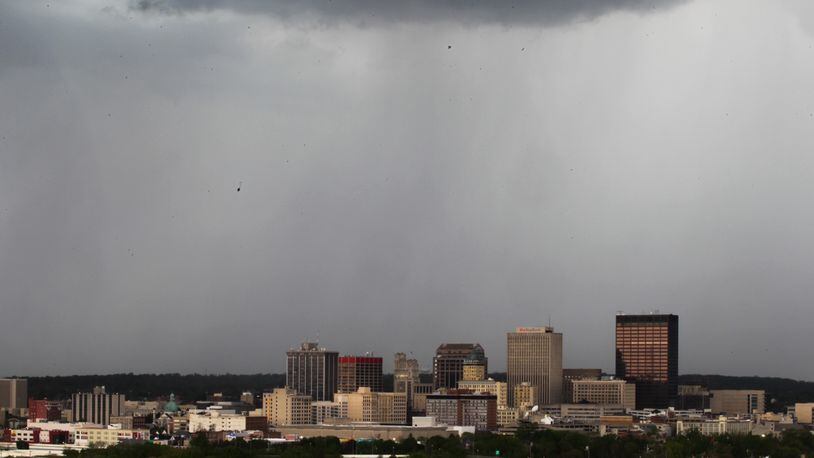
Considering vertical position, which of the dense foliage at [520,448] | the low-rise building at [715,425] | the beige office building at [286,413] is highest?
the beige office building at [286,413]

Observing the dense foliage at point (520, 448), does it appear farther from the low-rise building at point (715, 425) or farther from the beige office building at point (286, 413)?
the beige office building at point (286, 413)

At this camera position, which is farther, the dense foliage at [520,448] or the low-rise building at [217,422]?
the low-rise building at [217,422]

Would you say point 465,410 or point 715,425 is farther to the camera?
point 465,410

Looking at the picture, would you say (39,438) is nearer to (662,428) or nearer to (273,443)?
(273,443)

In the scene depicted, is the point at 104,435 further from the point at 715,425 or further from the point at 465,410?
the point at 715,425

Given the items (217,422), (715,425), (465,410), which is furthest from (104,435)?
(715,425)

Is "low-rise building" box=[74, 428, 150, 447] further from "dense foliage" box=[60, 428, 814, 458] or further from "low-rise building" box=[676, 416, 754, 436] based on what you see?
"low-rise building" box=[676, 416, 754, 436]

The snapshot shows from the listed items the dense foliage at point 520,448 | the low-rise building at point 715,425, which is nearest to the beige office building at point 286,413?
the low-rise building at point 715,425

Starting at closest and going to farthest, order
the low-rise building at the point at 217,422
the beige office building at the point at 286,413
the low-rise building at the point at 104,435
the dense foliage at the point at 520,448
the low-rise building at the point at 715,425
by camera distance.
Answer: the dense foliage at the point at 520,448 → the low-rise building at the point at 104,435 → the low-rise building at the point at 217,422 → the low-rise building at the point at 715,425 → the beige office building at the point at 286,413

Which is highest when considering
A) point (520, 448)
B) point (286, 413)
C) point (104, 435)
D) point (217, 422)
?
point (286, 413)

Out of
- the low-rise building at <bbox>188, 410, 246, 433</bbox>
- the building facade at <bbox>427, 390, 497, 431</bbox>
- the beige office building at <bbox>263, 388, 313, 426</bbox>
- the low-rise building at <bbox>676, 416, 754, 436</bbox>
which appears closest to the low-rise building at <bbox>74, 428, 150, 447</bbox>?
the low-rise building at <bbox>188, 410, 246, 433</bbox>
